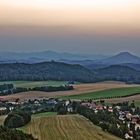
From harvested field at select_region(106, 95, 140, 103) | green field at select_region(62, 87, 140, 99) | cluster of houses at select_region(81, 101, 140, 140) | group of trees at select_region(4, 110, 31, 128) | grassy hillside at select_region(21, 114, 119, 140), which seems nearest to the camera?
grassy hillside at select_region(21, 114, 119, 140)

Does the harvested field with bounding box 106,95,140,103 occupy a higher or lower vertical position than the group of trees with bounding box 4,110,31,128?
higher

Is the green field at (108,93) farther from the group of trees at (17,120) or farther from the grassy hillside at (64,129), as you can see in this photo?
→ the group of trees at (17,120)

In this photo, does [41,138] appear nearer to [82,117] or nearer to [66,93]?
[82,117]

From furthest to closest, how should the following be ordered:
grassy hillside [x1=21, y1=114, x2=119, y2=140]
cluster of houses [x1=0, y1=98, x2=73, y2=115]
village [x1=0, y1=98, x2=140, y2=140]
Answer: cluster of houses [x1=0, y1=98, x2=73, y2=115] → village [x1=0, y1=98, x2=140, y2=140] → grassy hillside [x1=21, y1=114, x2=119, y2=140]

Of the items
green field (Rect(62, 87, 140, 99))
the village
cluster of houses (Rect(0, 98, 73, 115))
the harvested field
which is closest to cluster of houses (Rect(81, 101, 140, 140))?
the village

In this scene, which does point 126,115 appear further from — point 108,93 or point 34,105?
point 108,93

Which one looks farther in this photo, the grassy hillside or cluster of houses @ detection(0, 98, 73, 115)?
cluster of houses @ detection(0, 98, 73, 115)

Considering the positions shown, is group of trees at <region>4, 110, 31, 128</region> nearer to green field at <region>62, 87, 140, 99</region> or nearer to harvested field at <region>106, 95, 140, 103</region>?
harvested field at <region>106, 95, 140, 103</region>

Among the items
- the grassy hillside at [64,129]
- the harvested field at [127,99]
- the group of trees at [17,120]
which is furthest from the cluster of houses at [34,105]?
the group of trees at [17,120]
